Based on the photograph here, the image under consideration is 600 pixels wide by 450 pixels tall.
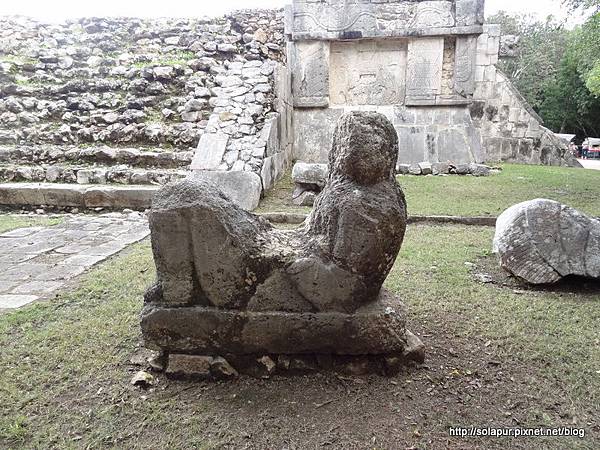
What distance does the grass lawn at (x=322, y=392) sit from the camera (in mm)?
2070

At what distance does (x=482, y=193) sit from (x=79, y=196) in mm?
6371

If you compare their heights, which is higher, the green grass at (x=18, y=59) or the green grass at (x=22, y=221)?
the green grass at (x=18, y=59)

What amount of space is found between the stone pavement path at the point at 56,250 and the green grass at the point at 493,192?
12.9ft

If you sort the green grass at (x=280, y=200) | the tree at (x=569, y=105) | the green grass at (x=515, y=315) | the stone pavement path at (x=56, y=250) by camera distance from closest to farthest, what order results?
the green grass at (x=515, y=315)
the stone pavement path at (x=56, y=250)
the green grass at (x=280, y=200)
the tree at (x=569, y=105)

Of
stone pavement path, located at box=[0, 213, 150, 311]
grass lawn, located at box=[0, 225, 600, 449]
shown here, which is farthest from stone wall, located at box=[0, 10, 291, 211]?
grass lawn, located at box=[0, 225, 600, 449]

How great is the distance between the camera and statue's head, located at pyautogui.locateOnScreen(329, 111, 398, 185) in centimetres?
244

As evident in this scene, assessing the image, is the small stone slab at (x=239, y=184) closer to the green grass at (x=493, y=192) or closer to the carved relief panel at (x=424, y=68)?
the green grass at (x=493, y=192)

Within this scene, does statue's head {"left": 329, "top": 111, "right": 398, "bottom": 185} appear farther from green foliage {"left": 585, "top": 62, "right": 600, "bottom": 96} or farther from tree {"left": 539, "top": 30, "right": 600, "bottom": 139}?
tree {"left": 539, "top": 30, "right": 600, "bottom": 139}

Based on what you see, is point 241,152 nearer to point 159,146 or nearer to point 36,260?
point 159,146

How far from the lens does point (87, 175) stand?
25.1 feet

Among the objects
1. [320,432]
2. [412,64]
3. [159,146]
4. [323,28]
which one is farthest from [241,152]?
[320,432]

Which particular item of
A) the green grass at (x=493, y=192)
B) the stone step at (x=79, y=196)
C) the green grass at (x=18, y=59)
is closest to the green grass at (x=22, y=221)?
the stone step at (x=79, y=196)

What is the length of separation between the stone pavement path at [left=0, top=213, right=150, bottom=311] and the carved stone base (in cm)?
180

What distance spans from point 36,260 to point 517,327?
441cm
